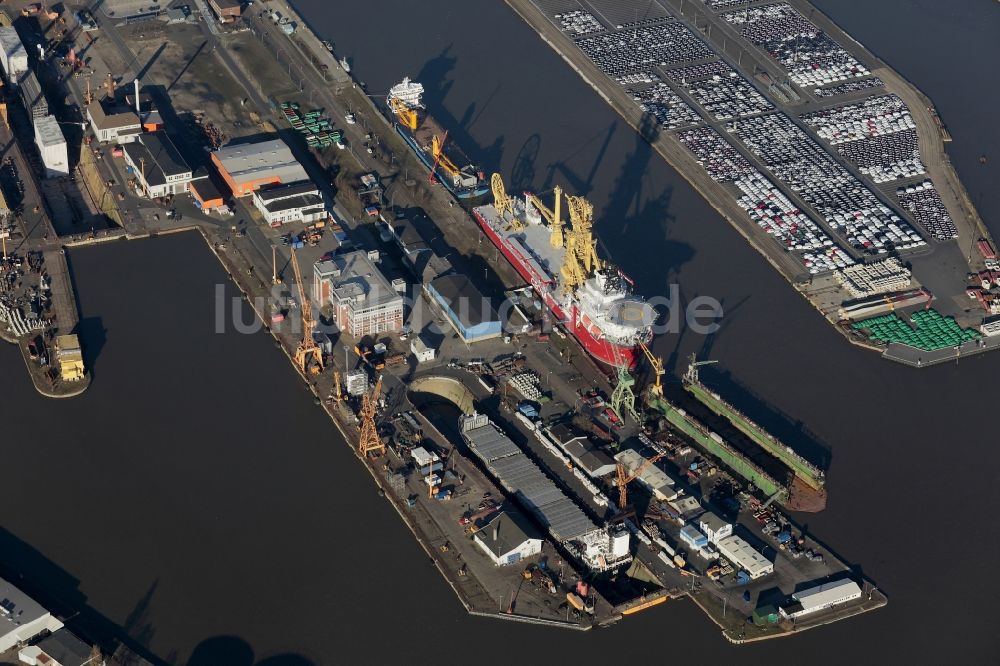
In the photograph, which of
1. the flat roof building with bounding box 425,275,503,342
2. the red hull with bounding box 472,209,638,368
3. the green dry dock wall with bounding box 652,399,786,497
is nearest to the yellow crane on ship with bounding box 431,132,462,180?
the red hull with bounding box 472,209,638,368

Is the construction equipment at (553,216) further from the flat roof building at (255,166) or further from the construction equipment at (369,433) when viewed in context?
the construction equipment at (369,433)

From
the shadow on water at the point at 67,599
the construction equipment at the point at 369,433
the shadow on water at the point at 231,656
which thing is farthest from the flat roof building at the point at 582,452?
the shadow on water at the point at 67,599

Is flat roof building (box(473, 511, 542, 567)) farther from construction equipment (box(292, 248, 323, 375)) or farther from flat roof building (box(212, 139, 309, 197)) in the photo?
flat roof building (box(212, 139, 309, 197))

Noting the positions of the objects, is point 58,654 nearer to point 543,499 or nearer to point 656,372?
point 543,499

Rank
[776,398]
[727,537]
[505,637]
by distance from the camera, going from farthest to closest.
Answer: [776,398]
[727,537]
[505,637]

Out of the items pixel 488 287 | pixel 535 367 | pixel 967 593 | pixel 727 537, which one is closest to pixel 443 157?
pixel 488 287

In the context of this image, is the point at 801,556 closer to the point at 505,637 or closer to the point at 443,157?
the point at 505,637
